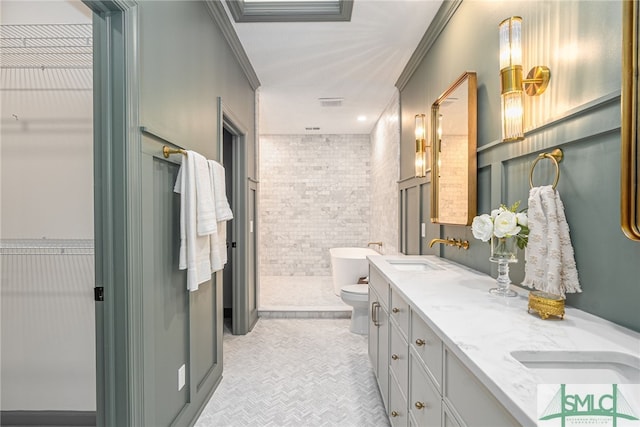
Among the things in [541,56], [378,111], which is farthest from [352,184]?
[541,56]

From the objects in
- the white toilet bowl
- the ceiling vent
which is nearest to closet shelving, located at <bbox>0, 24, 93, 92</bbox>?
the white toilet bowl

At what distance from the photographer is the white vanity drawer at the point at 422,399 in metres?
1.00

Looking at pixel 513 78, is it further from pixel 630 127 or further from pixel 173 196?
pixel 173 196

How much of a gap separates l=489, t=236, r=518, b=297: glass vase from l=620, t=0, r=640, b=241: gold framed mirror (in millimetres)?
426

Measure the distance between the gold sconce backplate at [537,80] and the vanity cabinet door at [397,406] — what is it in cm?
142

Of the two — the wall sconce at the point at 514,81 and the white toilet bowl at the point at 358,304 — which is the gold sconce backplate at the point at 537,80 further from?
the white toilet bowl at the point at 358,304

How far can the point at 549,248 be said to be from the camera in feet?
3.50

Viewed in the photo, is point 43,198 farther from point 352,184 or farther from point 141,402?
point 352,184

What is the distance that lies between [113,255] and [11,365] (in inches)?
47.6

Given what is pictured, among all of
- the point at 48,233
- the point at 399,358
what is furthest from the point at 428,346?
the point at 48,233

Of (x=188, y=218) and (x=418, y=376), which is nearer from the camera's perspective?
(x=418, y=376)

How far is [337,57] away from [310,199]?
3086 millimetres

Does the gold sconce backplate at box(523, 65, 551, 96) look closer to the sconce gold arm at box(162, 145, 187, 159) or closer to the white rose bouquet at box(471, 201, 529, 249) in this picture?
the white rose bouquet at box(471, 201, 529, 249)

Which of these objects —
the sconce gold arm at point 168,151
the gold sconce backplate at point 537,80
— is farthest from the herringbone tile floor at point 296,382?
the gold sconce backplate at point 537,80
